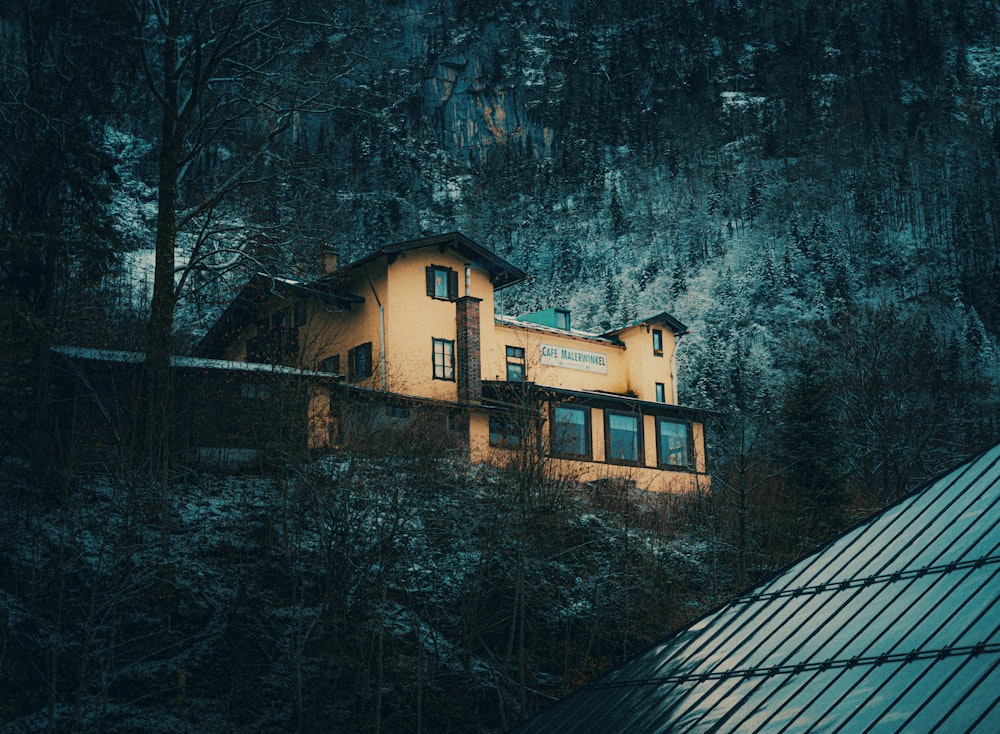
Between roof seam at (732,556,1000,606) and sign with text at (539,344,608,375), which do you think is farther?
sign with text at (539,344,608,375)

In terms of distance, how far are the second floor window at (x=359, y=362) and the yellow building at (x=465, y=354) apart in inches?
Result: 2.5

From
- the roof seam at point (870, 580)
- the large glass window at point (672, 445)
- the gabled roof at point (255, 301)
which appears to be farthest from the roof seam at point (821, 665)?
the large glass window at point (672, 445)

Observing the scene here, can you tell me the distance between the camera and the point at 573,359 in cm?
4597

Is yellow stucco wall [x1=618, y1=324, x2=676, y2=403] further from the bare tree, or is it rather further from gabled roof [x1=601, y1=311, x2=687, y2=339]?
the bare tree

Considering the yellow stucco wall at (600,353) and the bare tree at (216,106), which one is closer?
the bare tree at (216,106)

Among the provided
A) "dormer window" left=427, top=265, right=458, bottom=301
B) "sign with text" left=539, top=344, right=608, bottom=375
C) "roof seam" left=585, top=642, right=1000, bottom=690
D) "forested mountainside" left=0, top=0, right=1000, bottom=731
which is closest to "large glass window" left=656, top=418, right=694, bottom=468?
"sign with text" left=539, top=344, right=608, bottom=375

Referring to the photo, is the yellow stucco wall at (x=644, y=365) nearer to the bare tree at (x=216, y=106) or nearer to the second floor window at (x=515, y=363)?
the second floor window at (x=515, y=363)

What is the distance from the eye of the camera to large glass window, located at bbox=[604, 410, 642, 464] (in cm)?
4316

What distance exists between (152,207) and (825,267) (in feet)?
256

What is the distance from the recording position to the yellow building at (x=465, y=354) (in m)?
38.2

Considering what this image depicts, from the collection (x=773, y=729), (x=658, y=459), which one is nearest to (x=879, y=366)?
(x=658, y=459)

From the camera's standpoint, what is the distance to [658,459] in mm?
45281

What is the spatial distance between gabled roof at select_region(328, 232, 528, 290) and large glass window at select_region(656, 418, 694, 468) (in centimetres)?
908

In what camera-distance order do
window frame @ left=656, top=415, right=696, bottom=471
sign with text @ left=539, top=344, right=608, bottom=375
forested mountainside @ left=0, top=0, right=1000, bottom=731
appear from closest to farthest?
forested mountainside @ left=0, top=0, right=1000, bottom=731
sign with text @ left=539, top=344, right=608, bottom=375
window frame @ left=656, top=415, right=696, bottom=471
